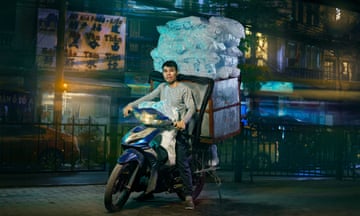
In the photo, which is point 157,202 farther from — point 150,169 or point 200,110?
point 200,110

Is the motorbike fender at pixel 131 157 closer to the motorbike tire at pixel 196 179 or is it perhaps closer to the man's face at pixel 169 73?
the motorbike tire at pixel 196 179

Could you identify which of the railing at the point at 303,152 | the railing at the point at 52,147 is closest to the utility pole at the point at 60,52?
the railing at the point at 52,147

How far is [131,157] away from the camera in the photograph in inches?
207

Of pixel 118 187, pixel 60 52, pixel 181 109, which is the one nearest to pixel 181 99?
pixel 181 109

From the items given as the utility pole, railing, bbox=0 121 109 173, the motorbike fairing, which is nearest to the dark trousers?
the motorbike fairing

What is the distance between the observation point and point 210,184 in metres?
8.18

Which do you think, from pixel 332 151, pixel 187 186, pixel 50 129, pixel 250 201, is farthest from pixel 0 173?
pixel 332 151

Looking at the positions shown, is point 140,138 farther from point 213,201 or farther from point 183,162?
point 213,201

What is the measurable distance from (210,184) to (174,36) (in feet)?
10.2

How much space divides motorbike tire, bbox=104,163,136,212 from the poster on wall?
1321cm

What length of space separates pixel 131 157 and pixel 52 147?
419 centimetres

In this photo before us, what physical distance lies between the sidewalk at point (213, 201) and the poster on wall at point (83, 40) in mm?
11139

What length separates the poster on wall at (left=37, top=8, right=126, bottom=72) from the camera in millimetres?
17719

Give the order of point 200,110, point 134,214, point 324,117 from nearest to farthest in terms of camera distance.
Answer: point 134,214 < point 200,110 < point 324,117
